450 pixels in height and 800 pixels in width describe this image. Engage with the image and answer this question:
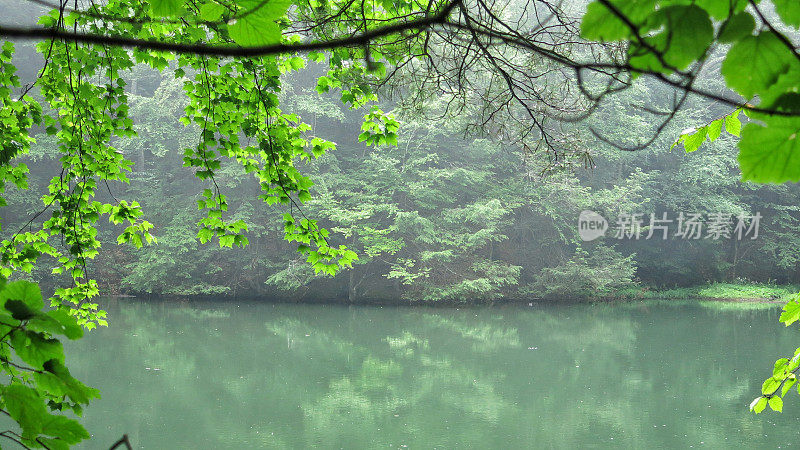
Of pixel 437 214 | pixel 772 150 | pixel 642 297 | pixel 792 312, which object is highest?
pixel 437 214

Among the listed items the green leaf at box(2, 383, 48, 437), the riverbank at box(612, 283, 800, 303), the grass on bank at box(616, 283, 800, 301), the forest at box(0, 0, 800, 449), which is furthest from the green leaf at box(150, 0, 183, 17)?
the grass on bank at box(616, 283, 800, 301)

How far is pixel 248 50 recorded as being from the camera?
12.3 inches

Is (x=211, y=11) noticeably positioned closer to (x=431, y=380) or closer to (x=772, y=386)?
(x=772, y=386)

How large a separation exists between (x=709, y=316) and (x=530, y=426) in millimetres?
7144

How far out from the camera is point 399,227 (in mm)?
11930

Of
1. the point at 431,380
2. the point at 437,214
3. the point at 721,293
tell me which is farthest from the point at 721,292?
the point at 431,380

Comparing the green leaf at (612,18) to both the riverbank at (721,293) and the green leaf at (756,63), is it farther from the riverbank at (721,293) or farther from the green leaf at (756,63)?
the riverbank at (721,293)

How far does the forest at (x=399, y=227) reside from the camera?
1.82 ft

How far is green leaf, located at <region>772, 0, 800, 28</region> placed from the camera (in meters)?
0.37

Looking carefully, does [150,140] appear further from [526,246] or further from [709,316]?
[709,316]

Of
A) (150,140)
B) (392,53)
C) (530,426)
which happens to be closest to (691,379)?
(530,426)

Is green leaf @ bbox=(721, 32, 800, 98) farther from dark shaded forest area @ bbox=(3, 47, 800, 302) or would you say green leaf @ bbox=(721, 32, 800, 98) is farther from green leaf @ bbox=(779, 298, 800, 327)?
dark shaded forest area @ bbox=(3, 47, 800, 302)

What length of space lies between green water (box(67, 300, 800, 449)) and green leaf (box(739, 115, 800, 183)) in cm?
450

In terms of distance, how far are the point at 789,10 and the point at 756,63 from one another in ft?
0.15
